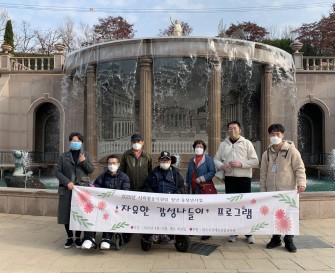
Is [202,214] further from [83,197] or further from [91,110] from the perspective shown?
[91,110]

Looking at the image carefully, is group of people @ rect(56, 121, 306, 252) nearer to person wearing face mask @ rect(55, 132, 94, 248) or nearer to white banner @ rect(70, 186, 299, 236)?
person wearing face mask @ rect(55, 132, 94, 248)

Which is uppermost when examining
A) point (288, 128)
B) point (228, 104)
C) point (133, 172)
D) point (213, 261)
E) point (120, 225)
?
point (228, 104)

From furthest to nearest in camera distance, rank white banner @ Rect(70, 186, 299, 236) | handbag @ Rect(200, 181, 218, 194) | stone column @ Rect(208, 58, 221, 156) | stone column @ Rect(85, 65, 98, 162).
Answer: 1. stone column @ Rect(85, 65, 98, 162)
2. stone column @ Rect(208, 58, 221, 156)
3. handbag @ Rect(200, 181, 218, 194)
4. white banner @ Rect(70, 186, 299, 236)

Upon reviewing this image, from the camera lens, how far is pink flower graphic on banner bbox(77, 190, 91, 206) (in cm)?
633

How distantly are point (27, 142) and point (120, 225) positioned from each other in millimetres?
19463

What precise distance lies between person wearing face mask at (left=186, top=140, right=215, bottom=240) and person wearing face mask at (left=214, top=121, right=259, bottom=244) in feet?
0.74

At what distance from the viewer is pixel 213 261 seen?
554cm

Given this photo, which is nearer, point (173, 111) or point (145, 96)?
point (145, 96)

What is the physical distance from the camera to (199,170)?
6836 mm

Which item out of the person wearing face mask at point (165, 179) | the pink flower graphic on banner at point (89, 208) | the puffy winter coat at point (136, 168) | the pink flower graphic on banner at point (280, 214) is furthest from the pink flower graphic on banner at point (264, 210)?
the pink flower graphic on banner at point (89, 208)

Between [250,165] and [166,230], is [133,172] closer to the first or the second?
[166,230]

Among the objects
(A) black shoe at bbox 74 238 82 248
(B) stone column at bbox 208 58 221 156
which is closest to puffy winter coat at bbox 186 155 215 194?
(A) black shoe at bbox 74 238 82 248

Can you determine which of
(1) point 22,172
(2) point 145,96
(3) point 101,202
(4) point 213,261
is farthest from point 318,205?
(1) point 22,172

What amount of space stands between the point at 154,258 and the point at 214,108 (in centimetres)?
965
